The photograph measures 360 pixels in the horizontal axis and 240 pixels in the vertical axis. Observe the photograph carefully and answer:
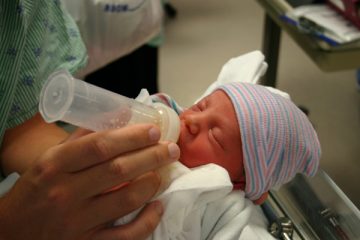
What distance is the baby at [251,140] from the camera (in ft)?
2.92

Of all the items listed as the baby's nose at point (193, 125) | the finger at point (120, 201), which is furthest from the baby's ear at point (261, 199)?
the finger at point (120, 201)

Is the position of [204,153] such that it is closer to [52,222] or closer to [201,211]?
[201,211]

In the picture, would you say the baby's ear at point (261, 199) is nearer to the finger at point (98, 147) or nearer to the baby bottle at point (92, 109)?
the baby bottle at point (92, 109)

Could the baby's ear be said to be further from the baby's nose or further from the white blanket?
the baby's nose

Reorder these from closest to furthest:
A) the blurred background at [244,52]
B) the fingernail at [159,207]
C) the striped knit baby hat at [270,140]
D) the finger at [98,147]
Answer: the finger at [98,147] < the fingernail at [159,207] < the striped knit baby hat at [270,140] < the blurred background at [244,52]

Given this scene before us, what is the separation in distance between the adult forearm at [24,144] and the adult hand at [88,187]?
0.71 ft

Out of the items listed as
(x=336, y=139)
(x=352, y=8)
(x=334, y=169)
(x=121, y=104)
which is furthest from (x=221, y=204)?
(x=336, y=139)

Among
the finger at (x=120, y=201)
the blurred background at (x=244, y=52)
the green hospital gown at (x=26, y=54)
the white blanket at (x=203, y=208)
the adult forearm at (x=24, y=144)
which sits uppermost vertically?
the green hospital gown at (x=26, y=54)

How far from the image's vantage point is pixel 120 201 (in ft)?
2.34

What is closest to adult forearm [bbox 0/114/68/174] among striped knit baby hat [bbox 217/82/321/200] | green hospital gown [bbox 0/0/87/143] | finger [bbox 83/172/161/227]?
green hospital gown [bbox 0/0/87/143]

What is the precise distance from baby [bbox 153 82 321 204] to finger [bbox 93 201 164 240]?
15cm

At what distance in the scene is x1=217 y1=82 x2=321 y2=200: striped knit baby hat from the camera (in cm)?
89

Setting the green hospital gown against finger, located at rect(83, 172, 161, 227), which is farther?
the green hospital gown

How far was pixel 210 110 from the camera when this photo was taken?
3.07ft
